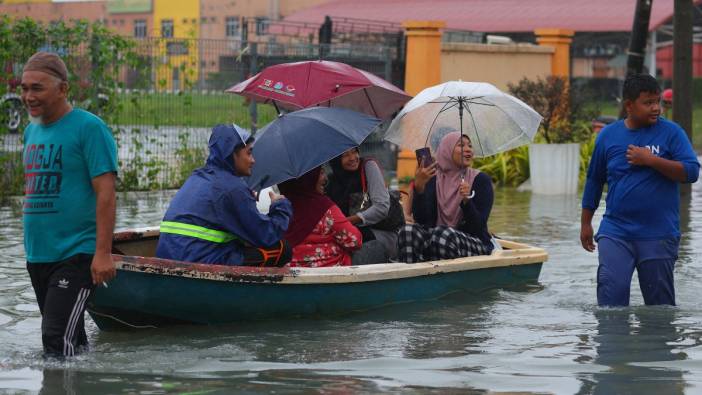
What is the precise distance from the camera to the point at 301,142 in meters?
9.63

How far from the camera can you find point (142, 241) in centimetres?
1047

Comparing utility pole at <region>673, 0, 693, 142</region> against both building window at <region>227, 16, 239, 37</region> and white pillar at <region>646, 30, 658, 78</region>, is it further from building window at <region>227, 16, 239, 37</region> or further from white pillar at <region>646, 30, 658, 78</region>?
building window at <region>227, 16, 239, 37</region>

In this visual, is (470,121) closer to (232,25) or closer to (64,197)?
(64,197)

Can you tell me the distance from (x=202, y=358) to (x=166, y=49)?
11719 millimetres

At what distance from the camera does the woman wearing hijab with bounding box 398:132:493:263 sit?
10.5 m

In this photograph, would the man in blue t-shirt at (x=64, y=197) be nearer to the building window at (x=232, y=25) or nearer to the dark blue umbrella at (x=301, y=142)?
the dark blue umbrella at (x=301, y=142)

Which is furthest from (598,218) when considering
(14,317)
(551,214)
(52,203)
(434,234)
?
(52,203)

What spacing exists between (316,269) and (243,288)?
1.94ft

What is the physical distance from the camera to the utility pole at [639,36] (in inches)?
747

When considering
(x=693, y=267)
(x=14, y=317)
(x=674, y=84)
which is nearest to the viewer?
(x=14, y=317)

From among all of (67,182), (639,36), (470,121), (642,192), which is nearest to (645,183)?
(642,192)

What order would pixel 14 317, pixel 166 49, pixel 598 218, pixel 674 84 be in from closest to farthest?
1. pixel 14 317
2. pixel 598 218
3. pixel 674 84
4. pixel 166 49

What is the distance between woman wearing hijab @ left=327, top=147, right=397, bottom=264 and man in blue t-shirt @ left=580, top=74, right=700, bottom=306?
2.05 metres

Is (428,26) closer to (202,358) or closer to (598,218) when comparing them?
(598,218)
